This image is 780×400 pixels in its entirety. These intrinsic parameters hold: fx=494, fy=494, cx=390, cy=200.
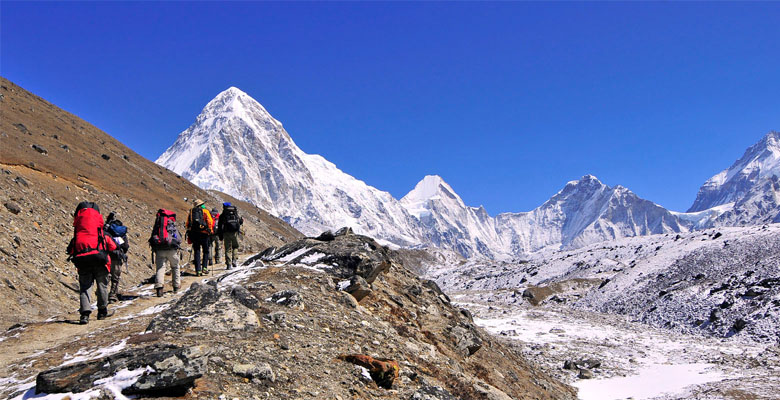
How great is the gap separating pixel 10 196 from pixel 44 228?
245 cm

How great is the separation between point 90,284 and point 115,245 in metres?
1.30

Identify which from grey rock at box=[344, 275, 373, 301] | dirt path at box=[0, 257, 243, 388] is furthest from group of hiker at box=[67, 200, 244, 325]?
grey rock at box=[344, 275, 373, 301]

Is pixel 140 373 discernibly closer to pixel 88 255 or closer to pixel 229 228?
pixel 88 255

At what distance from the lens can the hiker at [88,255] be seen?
1180 cm

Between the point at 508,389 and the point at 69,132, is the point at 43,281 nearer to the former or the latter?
the point at 508,389

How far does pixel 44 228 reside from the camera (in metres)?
27.6

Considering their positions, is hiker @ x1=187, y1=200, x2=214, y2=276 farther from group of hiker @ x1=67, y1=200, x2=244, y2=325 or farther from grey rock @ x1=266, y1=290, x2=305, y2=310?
grey rock @ x1=266, y1=290, x2=305, y2=310

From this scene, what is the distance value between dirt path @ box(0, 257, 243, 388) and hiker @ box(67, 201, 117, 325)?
1.55ft

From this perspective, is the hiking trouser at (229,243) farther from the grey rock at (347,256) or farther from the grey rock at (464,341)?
the grey rock at (464,341)

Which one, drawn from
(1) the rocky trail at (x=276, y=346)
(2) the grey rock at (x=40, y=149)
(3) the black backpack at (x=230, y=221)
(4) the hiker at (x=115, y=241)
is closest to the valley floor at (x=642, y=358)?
(1) the rocky trail at (x=276, y=346)

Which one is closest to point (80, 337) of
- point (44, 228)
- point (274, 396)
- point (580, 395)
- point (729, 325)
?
point (274, 396)

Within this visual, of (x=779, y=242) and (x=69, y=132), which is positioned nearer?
(x=779, y=242)

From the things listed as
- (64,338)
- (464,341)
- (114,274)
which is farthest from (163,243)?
(464,341)

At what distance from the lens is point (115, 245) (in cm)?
1312
